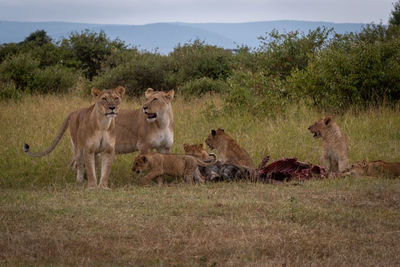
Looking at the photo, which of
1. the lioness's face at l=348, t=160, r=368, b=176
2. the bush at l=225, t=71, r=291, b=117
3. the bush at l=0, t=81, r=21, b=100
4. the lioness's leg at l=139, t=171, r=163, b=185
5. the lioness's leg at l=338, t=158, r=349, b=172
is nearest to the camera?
the lioness's leg at l=139, t=171, r=163, b=185

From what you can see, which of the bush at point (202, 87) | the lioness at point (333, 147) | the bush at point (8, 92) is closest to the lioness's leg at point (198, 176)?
the lioness at point (333, 147)

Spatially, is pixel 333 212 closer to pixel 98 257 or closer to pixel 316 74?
pixel 98 257

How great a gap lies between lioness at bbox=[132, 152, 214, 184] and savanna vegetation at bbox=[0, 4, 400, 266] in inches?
8.5

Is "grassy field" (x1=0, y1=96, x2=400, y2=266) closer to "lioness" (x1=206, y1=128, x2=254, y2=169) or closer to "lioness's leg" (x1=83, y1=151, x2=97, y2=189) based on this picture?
"lioness's leg" (x1=83, y1=151, x2=97, y2=189)

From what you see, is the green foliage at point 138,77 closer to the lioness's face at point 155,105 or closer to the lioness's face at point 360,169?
the lioness's face at point 155,105

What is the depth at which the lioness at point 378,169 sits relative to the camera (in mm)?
8328

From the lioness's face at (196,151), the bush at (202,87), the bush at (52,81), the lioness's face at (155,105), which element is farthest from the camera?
the bush at (52,81)

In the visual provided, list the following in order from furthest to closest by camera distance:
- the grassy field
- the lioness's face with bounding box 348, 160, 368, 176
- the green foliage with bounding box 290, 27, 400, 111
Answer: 1. the green foliage with bounding box 290, 27, 400, 111
2. the lioness's face with bounding box 348, 160, 368, 176
3. the grassy field

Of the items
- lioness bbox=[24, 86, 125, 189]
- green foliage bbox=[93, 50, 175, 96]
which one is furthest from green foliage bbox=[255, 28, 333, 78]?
lioness bbox=[24, 86, 125, 189]

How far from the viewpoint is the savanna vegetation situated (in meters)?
5.10

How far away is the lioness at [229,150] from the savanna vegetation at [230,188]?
0.67m

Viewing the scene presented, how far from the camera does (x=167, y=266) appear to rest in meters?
4.71

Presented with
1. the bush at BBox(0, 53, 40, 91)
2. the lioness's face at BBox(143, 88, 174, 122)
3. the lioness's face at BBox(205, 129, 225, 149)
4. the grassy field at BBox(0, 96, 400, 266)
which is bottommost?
the grassy field at BBox(0, 96, 400, 266)

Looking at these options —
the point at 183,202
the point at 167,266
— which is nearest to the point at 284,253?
the point at 167,266
